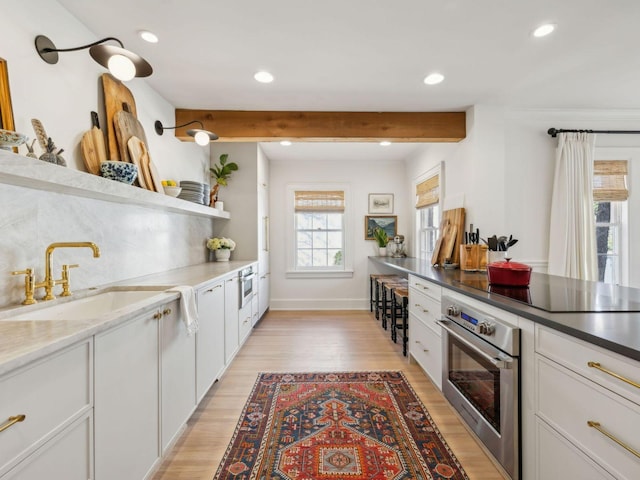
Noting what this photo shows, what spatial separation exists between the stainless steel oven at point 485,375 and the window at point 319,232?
312 cm

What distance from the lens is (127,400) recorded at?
122cm

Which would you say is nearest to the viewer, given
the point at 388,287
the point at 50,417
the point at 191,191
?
the point at 50,417

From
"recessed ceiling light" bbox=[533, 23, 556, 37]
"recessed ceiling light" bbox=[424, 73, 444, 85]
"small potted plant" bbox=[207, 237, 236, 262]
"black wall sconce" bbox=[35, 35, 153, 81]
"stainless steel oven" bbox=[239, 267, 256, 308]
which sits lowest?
"stainless steel oven" bbox=[239, 267, 256, 308]

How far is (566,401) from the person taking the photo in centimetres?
111

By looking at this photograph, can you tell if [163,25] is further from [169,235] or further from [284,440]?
[284,440]

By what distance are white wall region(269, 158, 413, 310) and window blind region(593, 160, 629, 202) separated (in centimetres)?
233

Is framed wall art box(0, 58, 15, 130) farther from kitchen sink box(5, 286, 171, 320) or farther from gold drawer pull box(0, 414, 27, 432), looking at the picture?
gold drawer pull box(0, 414, 27, 432)

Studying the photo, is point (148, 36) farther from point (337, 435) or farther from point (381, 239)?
point (381, 239)

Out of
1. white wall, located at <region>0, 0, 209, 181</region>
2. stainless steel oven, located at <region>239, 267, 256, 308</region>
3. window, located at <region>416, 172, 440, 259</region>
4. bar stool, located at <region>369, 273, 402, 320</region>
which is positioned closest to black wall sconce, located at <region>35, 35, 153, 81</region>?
white wall, located at <region>0, 0, 209, 181</region>

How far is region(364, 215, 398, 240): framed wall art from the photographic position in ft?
16.7

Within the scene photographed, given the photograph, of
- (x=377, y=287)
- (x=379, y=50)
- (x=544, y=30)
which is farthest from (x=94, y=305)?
(x=377, y=287)

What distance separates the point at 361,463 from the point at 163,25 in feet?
9.31

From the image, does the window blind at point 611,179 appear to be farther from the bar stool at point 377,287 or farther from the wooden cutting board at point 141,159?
the wooden cutting board at point 141,159

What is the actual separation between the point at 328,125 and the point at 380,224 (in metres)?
2.45
